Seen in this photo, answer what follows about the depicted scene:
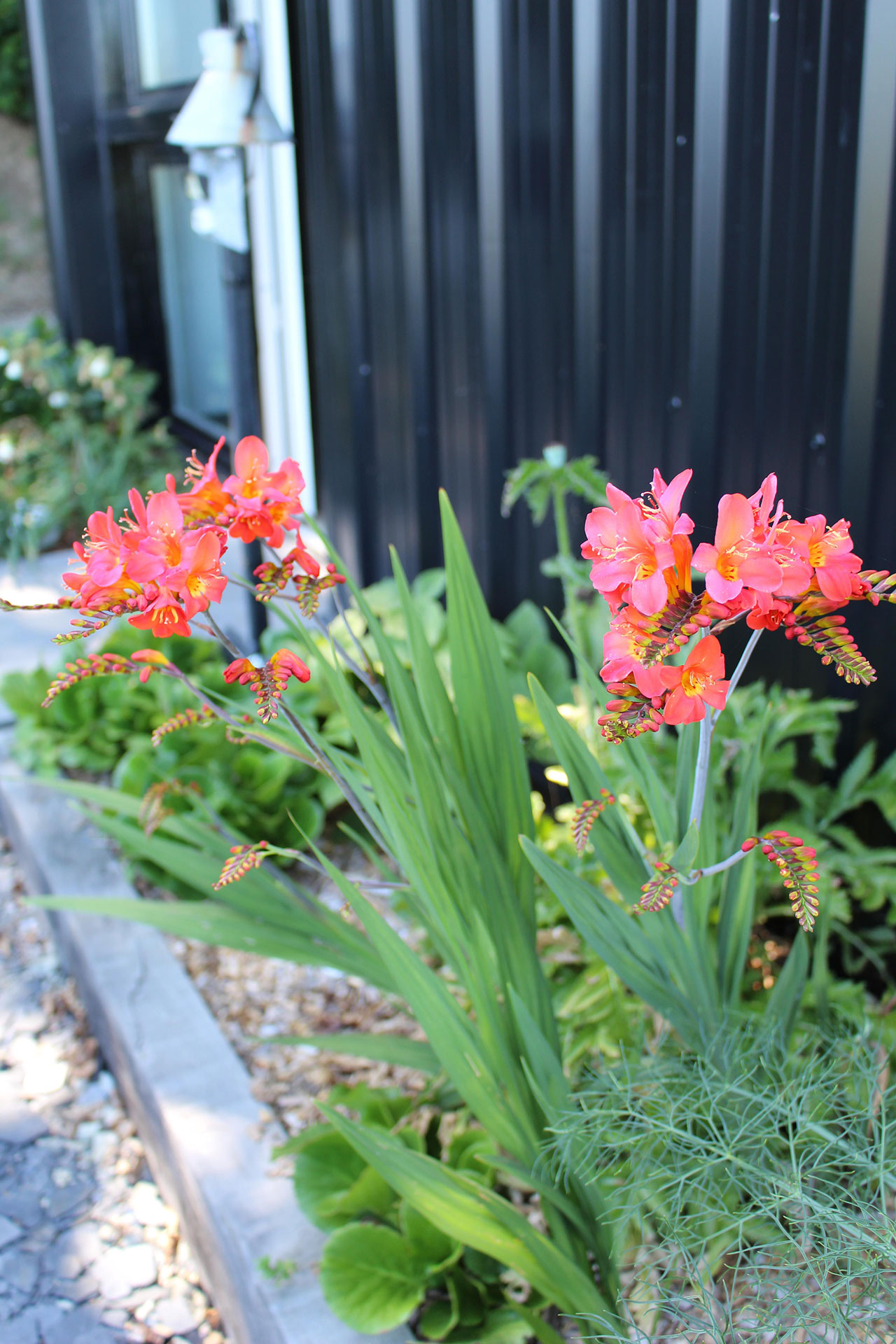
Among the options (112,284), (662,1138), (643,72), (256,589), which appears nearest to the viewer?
(256,589)

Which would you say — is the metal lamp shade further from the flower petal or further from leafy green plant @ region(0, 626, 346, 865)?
the flower petal

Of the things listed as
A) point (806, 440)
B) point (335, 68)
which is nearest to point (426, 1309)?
point (806, 440)

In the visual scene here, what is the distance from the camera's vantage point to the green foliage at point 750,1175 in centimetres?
94

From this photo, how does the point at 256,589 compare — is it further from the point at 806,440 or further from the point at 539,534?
the point at 539,534

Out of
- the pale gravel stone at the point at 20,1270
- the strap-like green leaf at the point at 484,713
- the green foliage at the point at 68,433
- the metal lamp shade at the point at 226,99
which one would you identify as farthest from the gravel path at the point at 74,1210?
the green foliage at the point at 68,433

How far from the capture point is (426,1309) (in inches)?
50.5

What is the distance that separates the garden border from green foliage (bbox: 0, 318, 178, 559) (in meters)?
2.46

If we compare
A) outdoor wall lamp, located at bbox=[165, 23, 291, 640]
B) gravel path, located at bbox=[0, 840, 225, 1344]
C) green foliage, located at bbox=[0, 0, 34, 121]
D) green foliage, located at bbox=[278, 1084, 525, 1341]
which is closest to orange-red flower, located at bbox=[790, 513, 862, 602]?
green foliage, located at bbox=[278, 1084, 525, 1341]

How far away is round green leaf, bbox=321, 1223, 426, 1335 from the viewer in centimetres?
123

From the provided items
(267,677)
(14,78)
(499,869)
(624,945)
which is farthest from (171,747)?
(14,78)

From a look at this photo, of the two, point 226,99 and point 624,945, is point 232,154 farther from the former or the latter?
point 624,945

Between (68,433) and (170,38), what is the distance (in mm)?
1859

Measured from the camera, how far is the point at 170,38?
4.91 metres

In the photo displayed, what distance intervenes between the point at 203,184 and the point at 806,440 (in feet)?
5.51
